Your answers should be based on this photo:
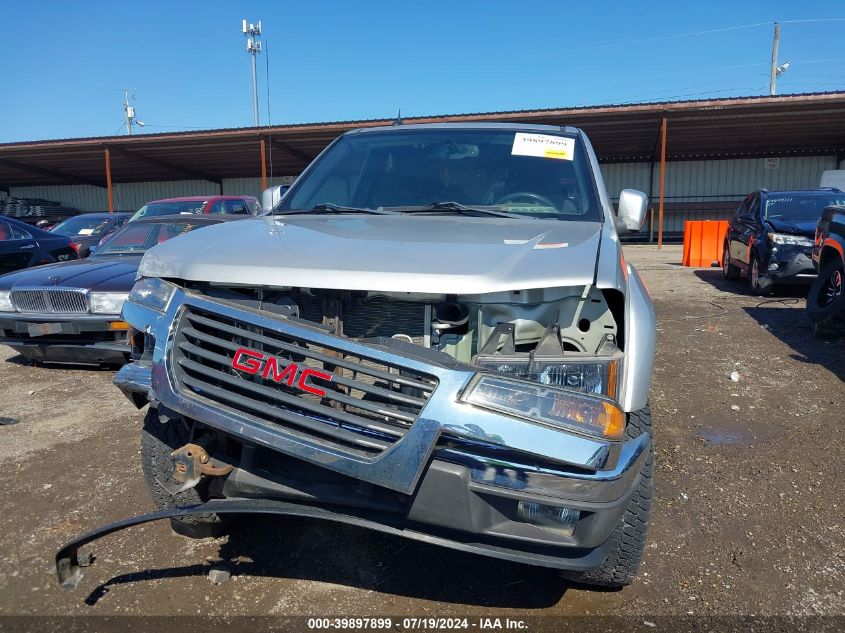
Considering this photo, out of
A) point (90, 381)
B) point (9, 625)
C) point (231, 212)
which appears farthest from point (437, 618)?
point (231, 212)

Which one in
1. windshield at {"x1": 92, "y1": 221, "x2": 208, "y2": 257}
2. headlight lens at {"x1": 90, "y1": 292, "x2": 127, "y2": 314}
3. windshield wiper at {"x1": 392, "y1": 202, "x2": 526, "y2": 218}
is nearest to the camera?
windshield wiper at {"x1": 392, "y1": 202, "x2": 526, "y2": 218}

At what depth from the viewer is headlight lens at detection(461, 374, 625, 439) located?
1.82 m

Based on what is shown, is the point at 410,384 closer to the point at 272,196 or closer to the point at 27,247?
the point at 272,196

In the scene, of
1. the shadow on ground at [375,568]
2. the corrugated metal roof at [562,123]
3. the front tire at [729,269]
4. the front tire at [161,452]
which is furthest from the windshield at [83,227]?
the front tire at [729,269]

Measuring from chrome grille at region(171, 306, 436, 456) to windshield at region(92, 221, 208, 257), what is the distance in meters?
4.80

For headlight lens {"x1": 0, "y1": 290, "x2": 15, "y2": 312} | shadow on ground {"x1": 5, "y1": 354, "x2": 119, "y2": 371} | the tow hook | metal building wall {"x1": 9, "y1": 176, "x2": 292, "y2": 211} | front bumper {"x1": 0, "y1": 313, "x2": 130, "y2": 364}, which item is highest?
metal building wall {"x1": 9, "y1": 176, "x2": 292, "y2": 211}

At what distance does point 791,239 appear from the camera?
28.2 ft

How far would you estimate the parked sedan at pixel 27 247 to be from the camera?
807 cm

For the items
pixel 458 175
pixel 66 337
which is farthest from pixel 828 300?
pixel 66 337

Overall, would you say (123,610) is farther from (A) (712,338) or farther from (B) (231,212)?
(B) (231,212)

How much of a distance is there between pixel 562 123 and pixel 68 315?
17.5 meters

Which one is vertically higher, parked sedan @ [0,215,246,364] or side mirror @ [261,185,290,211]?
side mirror @ [261,185,290,211]

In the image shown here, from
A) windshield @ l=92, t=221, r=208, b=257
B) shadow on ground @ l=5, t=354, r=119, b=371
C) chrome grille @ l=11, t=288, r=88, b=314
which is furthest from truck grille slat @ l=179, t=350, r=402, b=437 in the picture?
windshield @ l=92, t=221, r=208, b=257

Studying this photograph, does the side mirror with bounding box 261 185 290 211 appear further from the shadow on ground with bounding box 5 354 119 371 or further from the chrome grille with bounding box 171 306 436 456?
the shadow on ground with bounding box 5 354 119 371
